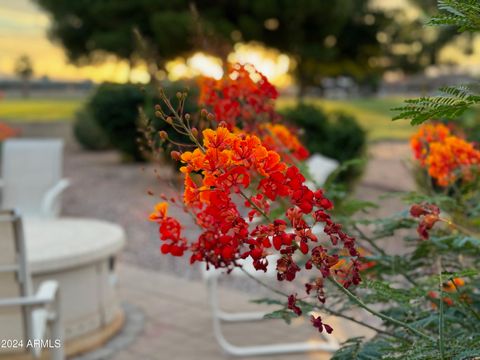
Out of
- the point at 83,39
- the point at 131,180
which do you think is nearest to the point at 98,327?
the point at 131,180

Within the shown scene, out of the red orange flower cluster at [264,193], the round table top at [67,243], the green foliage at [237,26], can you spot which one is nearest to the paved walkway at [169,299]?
the red orange flower cluster at [264,193]

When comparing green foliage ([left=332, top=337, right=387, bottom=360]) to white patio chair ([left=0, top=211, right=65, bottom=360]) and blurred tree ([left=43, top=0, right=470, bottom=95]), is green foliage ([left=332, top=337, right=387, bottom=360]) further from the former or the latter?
blurred tree ([left=43, top=0, right=470, bottom=95])

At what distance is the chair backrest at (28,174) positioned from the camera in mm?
5980

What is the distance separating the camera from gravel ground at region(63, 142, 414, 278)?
22.0 feet

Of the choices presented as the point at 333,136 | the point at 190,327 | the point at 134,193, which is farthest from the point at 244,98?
the point at 134,193

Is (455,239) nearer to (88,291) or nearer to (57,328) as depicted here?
(57,328)

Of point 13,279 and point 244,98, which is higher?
point 244,98

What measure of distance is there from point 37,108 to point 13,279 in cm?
2475

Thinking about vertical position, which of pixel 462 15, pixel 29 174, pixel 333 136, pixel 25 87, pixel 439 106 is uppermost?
pixel 25 87

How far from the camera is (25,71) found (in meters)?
30.8

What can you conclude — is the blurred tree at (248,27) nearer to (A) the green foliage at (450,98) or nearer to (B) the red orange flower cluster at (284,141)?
(B) the red orange flower cluster at (284,141)

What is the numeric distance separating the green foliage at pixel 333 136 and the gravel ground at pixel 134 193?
0.36 meters

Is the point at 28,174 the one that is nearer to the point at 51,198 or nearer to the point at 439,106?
the point at 51,198

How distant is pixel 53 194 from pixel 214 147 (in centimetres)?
455
